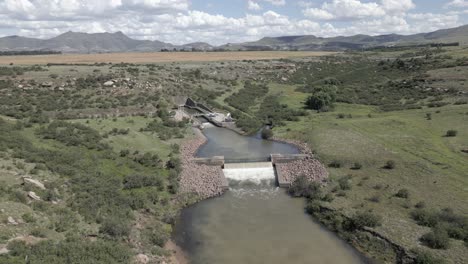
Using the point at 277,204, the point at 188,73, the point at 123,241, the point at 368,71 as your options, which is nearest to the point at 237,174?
the point at 277,204

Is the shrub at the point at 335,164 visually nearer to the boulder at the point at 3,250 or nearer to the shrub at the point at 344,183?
the shrub at the point at 344,183

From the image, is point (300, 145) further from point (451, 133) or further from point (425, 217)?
point (425, 217)

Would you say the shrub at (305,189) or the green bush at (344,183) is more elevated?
the green bush at (344,183)

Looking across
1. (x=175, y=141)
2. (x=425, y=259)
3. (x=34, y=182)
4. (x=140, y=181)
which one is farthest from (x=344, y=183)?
(x=34, y=182)

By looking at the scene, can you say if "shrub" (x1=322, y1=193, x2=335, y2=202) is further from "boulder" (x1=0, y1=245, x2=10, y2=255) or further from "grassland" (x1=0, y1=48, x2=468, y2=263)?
"boulder" (x1=0, y1=245, x2=10, y2=255)

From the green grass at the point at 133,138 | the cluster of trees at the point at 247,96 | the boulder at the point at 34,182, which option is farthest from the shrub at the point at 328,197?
the cluster of trees at the point at 247,96

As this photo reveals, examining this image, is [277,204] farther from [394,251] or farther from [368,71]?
[368,71]
